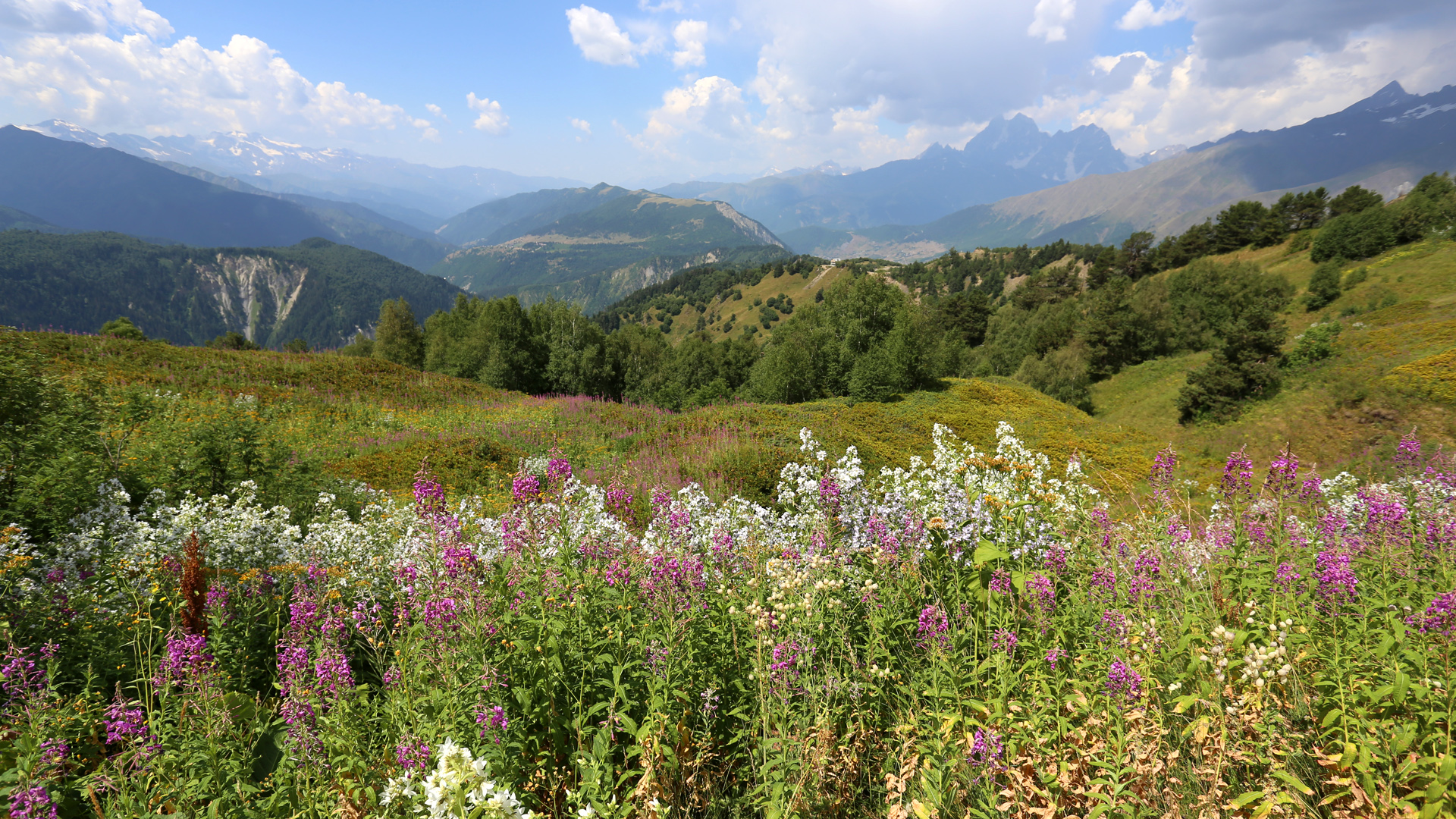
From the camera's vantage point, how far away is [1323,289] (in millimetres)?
37438

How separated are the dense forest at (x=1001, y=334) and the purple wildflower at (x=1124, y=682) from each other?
24.8 m

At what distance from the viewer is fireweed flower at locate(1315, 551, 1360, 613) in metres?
3.40

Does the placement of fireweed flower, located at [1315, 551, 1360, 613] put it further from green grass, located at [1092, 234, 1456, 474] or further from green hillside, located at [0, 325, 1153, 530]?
green grass, located at [1092, 234, 1456, 474]

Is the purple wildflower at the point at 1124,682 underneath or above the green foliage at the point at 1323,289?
underneath

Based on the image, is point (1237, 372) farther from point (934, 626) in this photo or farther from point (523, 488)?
point (523, 488)

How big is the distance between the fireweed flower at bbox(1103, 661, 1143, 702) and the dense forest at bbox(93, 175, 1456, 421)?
2481 centimetres

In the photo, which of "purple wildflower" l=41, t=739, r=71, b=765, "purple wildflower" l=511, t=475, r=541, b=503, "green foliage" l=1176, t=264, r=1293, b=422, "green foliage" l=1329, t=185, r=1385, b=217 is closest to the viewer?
"purple wildflower" l=41, t=739, r=71, b=765

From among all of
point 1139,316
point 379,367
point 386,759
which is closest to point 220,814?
point 386,759

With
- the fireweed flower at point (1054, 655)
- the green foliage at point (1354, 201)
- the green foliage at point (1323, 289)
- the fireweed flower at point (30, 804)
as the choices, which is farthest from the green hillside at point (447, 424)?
the green foliage at point (1354, 201)

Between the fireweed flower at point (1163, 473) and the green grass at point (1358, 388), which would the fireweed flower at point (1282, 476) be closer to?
the fireweed flower at point (1163, 473)

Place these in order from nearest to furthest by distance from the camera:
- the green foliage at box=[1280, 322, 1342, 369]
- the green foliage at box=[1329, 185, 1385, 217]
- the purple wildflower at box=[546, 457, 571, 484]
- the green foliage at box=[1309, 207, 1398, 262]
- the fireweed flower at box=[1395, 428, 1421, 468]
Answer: the purple wildflower at box=[546, 457, 571, 484] < the fireweed flower at box=[1395, 428, 1421, 468] < the green foliage at box=[1280, 322, 1342, 369] < the green foliage at box=[1309, 207, 1398, 262] < the green foliage at box=[1329, 185, 1385, 217]

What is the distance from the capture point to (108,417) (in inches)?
356

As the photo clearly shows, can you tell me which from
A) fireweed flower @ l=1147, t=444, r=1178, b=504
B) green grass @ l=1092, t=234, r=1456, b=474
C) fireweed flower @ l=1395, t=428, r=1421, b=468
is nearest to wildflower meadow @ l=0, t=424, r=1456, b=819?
fireweed flower @ l=1147, t=444, r=1178, b=504

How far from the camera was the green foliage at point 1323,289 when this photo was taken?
3722 cm
